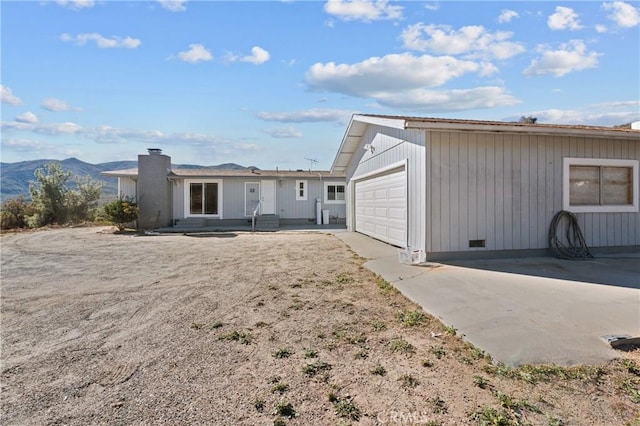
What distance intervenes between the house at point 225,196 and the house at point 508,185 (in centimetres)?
1080

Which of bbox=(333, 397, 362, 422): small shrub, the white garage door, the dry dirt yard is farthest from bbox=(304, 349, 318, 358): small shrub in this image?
the white garage door

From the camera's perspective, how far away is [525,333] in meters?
3.41

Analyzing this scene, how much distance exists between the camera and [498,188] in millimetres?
7305

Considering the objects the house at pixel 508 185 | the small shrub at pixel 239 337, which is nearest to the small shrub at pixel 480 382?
the small shrub at pixel 239 337

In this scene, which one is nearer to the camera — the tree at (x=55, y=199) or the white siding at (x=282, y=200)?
the white siding at (x=282, y=200)

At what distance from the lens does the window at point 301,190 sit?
19391 mm

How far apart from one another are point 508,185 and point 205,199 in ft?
49.6

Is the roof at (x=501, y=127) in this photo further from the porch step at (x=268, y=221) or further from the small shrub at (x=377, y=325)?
the porch step at (x=268, y=221)

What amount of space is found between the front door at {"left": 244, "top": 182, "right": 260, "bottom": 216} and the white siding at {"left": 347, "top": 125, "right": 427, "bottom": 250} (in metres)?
8.93

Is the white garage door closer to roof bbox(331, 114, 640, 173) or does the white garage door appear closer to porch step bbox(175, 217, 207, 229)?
roof bbox(331, 114, 640, 173)

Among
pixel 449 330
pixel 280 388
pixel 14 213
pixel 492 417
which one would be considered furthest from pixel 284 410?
pixel 14 213

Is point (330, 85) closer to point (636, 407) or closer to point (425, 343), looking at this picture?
point (425, 343)

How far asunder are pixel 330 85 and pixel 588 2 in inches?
394

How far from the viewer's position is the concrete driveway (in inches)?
123
